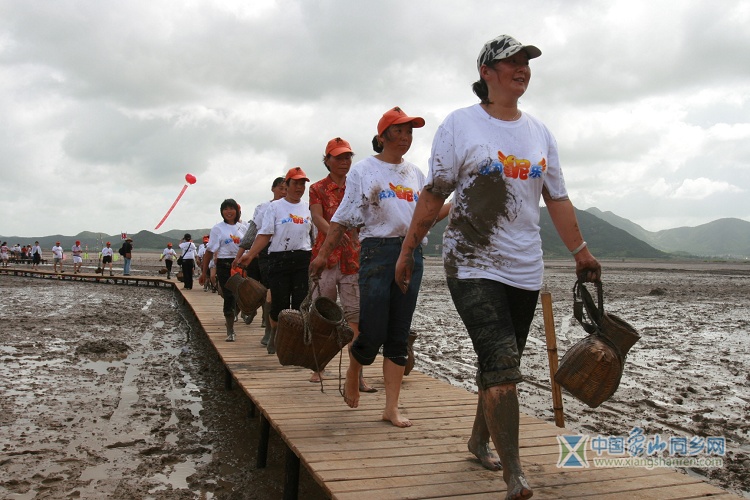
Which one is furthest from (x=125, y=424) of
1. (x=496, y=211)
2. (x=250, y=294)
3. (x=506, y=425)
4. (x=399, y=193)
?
(x=496, y=211)

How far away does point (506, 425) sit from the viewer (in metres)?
2.76

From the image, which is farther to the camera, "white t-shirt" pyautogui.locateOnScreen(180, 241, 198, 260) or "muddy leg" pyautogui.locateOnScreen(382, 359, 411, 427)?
"white t-shirt" pyautogui.locateOnScreen(180, 241, 198, 260)

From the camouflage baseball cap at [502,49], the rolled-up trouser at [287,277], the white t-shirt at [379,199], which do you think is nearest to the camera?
the camouflage baseball cap at [502,49]

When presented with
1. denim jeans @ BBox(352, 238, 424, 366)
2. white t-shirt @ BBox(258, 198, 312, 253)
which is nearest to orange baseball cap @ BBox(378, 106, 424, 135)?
denim jeans @ BBox(352, 238, 424, 366)

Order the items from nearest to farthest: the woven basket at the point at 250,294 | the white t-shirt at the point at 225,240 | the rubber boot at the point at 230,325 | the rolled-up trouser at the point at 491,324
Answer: the rolled-up trouser at the point at 491,324
the woven basket at the point at 250,294
the rubber boot at the point at 230,325
the white t-shirt at the point at 225,240

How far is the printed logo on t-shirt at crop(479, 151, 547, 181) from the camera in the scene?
2920mm

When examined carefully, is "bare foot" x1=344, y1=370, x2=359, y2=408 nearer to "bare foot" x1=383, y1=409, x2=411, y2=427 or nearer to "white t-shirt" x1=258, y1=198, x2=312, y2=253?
"bare foot" x1=383, y1=409, x2=411, y2=427

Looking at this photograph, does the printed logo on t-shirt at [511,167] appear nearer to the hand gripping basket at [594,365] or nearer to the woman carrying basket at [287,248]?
the hand gripping basket at [594,365]

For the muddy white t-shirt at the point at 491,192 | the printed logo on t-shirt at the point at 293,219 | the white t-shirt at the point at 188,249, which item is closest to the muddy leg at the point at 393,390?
the muddy white t-shirt at the point at 491,192

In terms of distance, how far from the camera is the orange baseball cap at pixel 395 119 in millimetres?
4090

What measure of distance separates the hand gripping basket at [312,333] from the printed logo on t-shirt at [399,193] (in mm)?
741

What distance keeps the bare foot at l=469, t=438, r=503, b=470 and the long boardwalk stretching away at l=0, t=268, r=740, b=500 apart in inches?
1.6

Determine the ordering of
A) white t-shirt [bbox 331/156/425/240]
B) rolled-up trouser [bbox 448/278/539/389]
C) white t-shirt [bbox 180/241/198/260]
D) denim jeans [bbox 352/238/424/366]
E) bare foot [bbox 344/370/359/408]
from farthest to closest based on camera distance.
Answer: white t-shirt [bbox 180/241/198/260] → bare foot [bbox 344/370/359/408] → white t-shirt [bbox 331/156/425/240] → denim jeans [bbox 352/238/424/366] → rolled-up trouser [bbox 448/278/539/389]

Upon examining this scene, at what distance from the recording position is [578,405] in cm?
610
